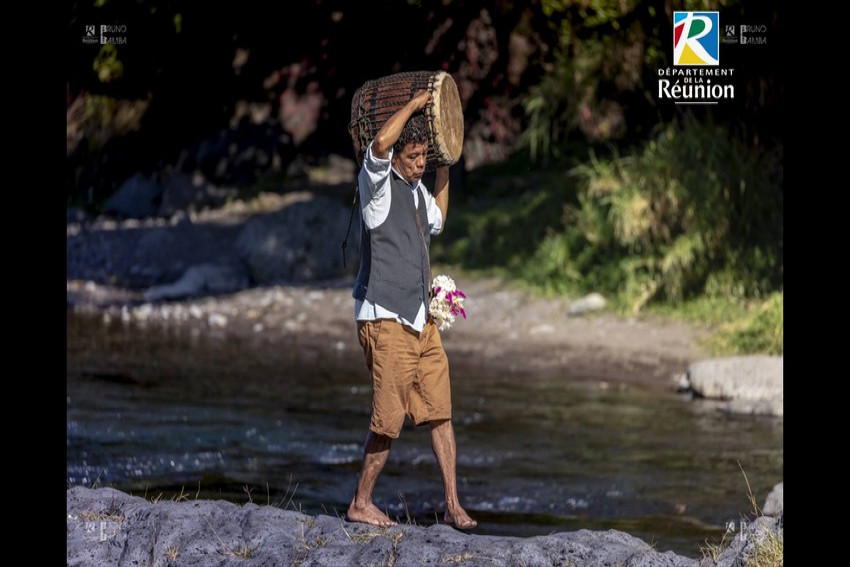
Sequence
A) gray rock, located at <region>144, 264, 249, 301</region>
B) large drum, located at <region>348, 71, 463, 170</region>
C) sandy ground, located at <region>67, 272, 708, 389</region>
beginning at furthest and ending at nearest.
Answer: gray rock, located at <region>144, 264, 249, 301</region>
sandy ground, located at <region>67, 272, 708, 389</region>
large drum, located at <region>348, 71, 463, 170</region>

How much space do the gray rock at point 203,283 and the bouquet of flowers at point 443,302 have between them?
37.8 ft

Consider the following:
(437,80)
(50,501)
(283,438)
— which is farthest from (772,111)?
(50,501)

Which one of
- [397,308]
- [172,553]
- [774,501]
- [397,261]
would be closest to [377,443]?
[397,308]

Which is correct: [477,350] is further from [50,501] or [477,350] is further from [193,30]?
[50,501]

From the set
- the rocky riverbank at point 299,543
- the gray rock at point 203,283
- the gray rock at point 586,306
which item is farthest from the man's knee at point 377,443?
the gray rock at point 203,283

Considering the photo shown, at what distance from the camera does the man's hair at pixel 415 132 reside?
228 inches

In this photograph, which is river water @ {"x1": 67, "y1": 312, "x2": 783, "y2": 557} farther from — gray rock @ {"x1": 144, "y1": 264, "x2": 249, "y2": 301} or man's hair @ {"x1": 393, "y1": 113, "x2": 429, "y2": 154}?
Result: gray rock @ {"x1": 144, "y1": 264, "x2": 249, "y2": 301}

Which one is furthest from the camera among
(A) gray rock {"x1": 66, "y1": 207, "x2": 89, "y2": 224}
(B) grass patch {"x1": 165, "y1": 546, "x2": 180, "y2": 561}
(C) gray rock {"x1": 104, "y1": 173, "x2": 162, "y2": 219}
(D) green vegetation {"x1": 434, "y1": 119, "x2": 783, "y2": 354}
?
(C) gray rock {"x1": 104, "y1": 173, "x2": 162, "y2": 219}

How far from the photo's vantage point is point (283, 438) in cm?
1017

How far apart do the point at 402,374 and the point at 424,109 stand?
42.6 inches

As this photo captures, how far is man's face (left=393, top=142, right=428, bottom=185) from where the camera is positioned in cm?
584

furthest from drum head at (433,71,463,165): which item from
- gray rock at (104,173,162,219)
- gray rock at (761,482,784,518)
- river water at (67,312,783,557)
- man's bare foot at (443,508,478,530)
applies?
gray rock at (104,173,162,219)

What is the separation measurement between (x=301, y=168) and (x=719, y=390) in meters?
11.4

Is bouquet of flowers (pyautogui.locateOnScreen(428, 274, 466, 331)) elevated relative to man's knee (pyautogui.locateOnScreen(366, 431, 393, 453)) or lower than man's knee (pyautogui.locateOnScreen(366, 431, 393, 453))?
elevated
